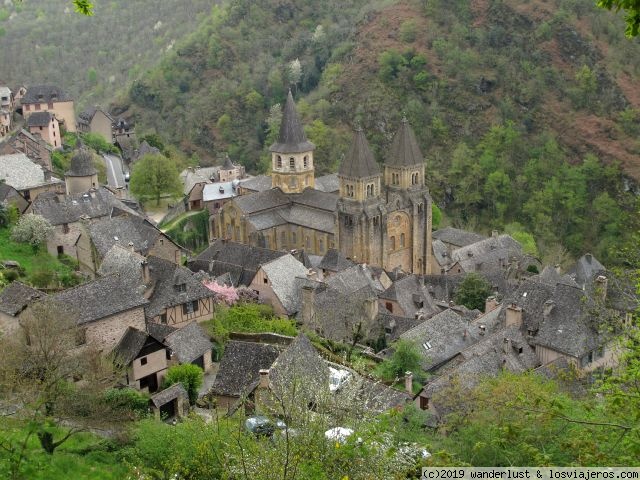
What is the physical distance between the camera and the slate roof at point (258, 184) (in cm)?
7112

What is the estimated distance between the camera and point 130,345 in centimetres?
3319

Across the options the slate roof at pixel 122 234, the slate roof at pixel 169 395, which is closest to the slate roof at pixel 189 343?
the slate roof at pixel 169 395

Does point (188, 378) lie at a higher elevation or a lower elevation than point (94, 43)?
lower

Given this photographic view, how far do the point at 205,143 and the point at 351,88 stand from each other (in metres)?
23.4

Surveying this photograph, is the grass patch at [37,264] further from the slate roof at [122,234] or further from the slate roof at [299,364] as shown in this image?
the slate roof at [299,364]

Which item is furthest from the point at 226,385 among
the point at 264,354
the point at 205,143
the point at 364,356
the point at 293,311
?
the point at 205,143

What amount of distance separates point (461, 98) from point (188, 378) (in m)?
72.5

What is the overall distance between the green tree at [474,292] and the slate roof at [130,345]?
25.3 m

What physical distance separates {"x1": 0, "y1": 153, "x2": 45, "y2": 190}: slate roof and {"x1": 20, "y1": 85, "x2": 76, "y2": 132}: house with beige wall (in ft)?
66.1

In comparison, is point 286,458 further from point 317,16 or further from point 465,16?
point 317,16

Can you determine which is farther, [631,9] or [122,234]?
[122,234]

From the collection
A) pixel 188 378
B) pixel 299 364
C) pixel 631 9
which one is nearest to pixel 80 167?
pixel 188 378

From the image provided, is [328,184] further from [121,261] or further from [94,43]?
[94,43]

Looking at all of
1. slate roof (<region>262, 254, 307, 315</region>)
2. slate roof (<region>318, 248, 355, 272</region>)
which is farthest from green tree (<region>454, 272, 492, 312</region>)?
slate roof (<region>262, 254, 307, 315</region>)
